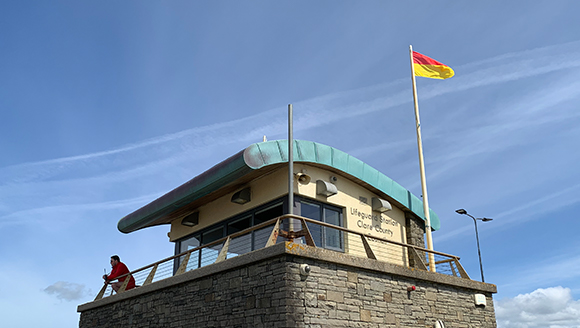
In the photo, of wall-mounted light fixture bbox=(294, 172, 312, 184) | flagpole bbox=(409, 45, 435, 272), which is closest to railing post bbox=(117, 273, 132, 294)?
wall-mounted light fixture bbox=(294, 172, 312, 184)

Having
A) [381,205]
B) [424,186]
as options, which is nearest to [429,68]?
[424,186]

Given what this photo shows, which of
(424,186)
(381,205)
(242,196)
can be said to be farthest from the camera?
(424,186)

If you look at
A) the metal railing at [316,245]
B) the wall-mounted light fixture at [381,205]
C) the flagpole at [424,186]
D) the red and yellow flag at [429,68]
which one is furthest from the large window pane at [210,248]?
the red and yellow flag at [429,68]

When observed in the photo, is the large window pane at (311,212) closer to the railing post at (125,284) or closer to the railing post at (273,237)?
the railing post at (273,237)

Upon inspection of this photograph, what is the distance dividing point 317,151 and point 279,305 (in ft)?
17.6

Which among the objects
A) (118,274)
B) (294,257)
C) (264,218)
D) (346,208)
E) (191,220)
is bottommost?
(294,257)

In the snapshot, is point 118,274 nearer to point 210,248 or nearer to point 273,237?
point 210,248

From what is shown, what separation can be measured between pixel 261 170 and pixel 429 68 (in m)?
8.16

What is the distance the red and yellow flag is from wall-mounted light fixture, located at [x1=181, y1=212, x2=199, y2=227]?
8.93m

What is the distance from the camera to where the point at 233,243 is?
13.0 metres

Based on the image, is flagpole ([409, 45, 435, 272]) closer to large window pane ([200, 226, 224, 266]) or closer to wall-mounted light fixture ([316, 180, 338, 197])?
wall-mounted light fixture ([316, 180, 338, 197])

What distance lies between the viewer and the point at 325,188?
12.9 meters

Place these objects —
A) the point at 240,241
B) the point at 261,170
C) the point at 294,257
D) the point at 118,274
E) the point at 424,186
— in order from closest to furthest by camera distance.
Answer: the point at 294,257 → the point at 240,241 → the point at 261,170 → the point at 118,274 → the point at 424,186

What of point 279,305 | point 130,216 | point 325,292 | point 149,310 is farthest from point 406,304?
point 130,216
